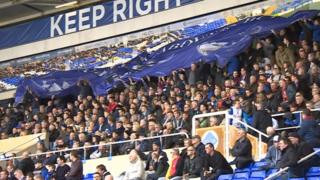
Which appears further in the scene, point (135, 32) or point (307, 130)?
point (135, 32)

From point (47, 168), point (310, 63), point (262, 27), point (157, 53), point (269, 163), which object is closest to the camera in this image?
point (269, 163)

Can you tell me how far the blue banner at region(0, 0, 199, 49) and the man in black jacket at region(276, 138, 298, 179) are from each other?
949 centimetres

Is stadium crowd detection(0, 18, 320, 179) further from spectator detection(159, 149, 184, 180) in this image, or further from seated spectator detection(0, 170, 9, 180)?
seated spectator detection(0, 170, 9, 180)

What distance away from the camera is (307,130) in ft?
34.9

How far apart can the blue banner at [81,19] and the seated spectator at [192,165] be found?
809cm

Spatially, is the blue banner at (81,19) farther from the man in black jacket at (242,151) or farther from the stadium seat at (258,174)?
the stadium seat at (258,174)

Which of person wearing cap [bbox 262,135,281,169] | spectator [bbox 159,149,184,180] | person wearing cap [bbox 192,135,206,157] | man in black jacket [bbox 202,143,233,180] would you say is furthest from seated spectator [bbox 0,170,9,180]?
person wearing cap [bbox 262,135,281,169]

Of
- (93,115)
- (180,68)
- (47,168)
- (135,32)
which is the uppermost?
(135,32)

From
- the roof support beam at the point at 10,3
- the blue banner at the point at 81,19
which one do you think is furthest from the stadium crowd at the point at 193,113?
the roof support beam at the point at 10,3

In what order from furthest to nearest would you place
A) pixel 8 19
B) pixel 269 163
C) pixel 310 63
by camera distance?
pixel 8 19 < pixel 310 63 < pixel 269 163

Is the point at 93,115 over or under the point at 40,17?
under

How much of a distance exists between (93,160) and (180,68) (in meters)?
3.52

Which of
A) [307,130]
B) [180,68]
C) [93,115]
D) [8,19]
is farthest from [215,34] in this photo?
[8,19]

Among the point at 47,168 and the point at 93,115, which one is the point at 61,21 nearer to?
the point at 93,115
